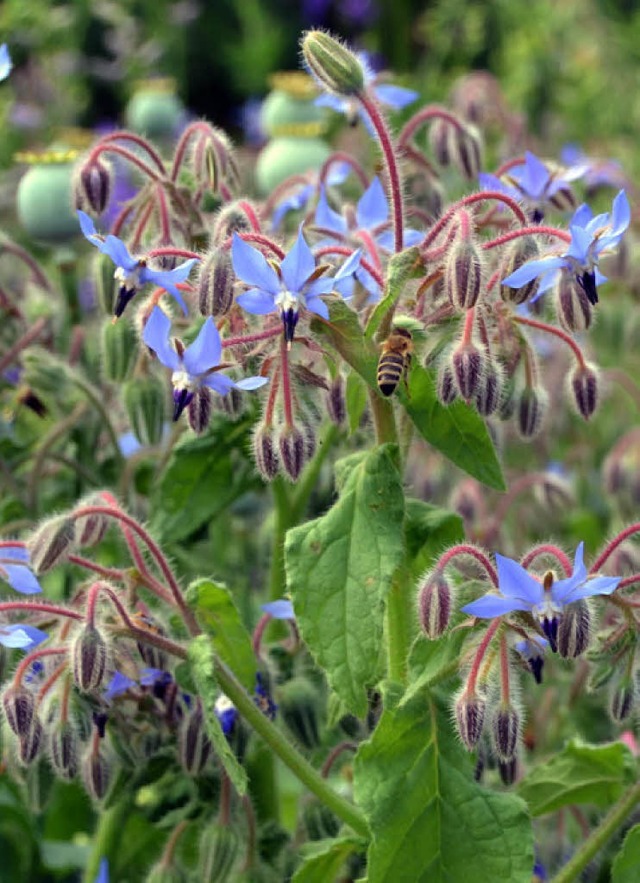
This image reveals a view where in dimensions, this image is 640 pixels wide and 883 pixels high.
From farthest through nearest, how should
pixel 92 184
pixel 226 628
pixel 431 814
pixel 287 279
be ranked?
pixel 92 184 → pixel 226 628 → pixel 431 814 → pixel 287 279

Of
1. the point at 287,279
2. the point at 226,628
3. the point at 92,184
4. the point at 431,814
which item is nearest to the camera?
the point at 287,279

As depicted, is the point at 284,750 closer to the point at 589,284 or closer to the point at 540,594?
the point at 540,594

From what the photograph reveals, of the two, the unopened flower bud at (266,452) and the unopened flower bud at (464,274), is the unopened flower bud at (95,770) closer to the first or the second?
the unopened flower bud at (266,452)

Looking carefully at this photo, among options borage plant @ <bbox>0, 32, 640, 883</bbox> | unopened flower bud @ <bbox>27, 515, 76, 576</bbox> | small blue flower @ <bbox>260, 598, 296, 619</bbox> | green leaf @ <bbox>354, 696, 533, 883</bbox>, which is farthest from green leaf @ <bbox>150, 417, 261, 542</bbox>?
green leaf @ <bbox>354, 696, 533, 883</bbox>

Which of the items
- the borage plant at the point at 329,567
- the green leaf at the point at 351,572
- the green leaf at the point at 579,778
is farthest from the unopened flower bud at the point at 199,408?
the green leaf at the point at 579,778

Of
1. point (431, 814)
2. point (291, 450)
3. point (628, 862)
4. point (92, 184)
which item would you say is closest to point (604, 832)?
point (628, 862)

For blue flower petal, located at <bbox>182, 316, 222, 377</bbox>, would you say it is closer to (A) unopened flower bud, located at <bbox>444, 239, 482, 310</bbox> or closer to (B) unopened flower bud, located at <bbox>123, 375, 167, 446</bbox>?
(A) unopened flower bud, located at <bbox>444, 239, 482, 310</bbox>

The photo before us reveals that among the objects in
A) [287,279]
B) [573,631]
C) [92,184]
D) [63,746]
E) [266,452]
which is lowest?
[63,746]
